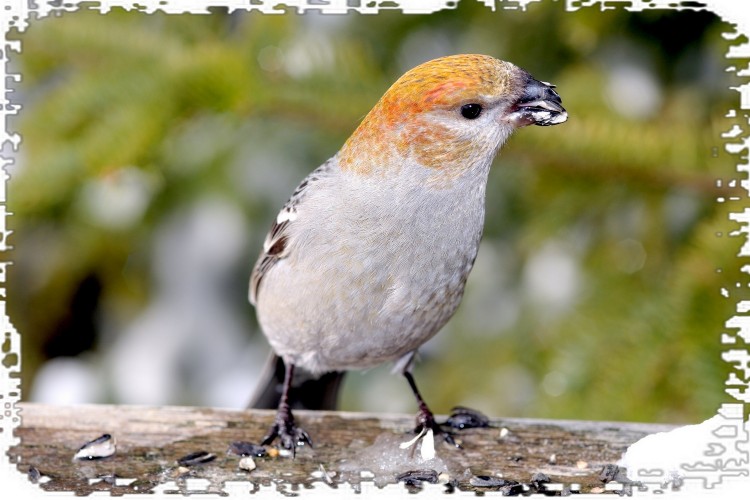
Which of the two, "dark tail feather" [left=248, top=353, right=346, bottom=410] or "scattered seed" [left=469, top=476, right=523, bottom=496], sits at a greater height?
"scattered seed" [left=469, top=476, right=523, bottom=496]

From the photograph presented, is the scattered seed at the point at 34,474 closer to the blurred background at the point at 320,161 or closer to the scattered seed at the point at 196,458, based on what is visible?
the scattered seed at the point at 196,458

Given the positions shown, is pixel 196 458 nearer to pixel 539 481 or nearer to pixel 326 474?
pixel 326 474

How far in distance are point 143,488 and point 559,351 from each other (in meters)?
1.30

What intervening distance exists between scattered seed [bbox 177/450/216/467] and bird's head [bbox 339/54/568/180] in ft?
2.70

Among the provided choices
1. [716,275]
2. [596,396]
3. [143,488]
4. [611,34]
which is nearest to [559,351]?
[596,396]

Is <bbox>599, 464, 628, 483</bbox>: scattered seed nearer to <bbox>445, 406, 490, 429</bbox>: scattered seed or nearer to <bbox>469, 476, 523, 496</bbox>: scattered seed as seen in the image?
<bbox>469, 476, 523, 496</bbox>: scattered seed

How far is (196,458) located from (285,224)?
69cm

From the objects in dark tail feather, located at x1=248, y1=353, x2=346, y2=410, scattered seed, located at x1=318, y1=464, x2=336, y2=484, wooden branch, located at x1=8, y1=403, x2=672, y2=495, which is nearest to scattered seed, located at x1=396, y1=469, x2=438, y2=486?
wooden branch, located at x1=8, y1=403, x2=672, y2=495

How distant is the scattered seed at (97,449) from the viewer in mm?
2264

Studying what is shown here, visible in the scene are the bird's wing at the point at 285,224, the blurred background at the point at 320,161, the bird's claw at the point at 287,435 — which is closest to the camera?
the bird's claw at the point at 287,435

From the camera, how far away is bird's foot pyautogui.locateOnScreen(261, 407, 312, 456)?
2.36 m

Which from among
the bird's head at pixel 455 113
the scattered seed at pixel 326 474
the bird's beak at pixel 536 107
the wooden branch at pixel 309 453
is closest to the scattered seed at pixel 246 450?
the wooden branch at pixel 309 453

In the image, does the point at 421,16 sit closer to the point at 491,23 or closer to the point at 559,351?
the point at 491,23

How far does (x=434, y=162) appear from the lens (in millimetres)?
2252
